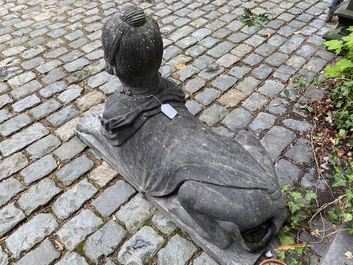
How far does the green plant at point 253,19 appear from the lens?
5504 millimetres

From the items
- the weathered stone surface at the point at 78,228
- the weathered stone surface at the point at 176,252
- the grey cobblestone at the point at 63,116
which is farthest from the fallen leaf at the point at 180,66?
the weathered stone surface at the point at 176,252

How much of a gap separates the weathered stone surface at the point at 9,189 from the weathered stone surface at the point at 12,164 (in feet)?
0.28

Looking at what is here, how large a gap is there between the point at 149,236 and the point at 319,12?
16.4 ft

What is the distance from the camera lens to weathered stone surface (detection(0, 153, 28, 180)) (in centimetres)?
334

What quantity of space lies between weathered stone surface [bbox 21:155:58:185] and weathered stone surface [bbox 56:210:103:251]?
0.65 meters

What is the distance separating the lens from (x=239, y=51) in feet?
16.2

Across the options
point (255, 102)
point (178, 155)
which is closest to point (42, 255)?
point (178, 155)

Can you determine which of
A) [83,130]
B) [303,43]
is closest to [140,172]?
[83,130]

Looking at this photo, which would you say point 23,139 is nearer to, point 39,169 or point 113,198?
point 39,169

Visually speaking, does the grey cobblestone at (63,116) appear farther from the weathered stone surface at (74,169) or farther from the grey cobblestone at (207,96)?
the grey cobblestone at (207,96)

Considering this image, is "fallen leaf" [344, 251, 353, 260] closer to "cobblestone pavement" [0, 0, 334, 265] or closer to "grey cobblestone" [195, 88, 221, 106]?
"cobblestone pavement" [0, 0, 334, 265]

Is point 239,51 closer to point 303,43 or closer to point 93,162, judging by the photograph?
point 303,43

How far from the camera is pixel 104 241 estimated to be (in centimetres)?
280

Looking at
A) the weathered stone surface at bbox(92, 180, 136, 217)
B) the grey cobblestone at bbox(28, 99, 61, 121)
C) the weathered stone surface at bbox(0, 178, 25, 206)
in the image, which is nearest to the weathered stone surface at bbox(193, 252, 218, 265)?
the weathered stone surface at bbox(92, 180, 136, 217)
